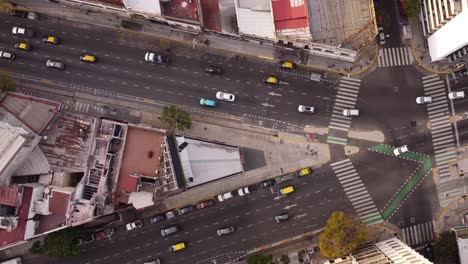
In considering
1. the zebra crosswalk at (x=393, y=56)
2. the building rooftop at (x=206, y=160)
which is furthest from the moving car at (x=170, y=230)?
the zebra crosswalk at (x=393, y=56)

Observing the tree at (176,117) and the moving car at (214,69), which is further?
the moving car at (214,69)

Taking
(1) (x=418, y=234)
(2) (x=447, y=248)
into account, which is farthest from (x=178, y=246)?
(2) (x=447, y=248)

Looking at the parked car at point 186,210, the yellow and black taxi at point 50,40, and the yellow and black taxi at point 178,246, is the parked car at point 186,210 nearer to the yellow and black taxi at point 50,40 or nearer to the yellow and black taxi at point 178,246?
the yellow and black taxi at point 178,246

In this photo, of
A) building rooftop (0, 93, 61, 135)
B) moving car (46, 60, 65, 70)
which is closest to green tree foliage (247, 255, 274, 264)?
building rooftop (0, 93, 61, 135)

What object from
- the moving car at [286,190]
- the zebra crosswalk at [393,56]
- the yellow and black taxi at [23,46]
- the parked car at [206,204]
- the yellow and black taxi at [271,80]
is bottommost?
the parked car at [206,204]

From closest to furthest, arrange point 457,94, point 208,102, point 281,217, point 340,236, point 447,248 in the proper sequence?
1. point 340,236
2. point 447,248
3. point 457,94
4. point 281,217
5. point 208,102

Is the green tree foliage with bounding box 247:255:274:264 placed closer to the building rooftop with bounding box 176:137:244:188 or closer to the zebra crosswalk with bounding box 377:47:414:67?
the building rooftop with bounding box 176:137:244:188

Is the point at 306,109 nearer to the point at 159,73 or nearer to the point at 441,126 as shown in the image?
the point at 441,126

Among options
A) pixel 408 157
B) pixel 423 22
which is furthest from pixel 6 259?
pixel 423 22
